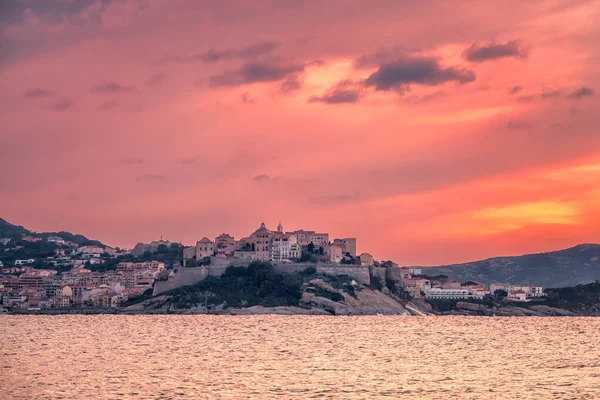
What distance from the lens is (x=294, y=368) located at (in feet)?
132

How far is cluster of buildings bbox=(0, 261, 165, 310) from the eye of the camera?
160875 mm

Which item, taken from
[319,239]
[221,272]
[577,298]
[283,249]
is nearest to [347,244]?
[319,239]

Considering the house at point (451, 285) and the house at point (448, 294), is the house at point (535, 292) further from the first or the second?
the house at point (451, 285)

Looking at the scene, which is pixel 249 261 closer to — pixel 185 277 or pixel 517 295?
pixel 185 277

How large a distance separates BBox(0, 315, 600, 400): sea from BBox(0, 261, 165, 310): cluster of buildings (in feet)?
318

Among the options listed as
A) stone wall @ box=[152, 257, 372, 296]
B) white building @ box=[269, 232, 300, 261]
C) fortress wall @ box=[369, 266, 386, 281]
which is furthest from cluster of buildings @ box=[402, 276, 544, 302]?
white building @ box=[269, 232, 300, 261]

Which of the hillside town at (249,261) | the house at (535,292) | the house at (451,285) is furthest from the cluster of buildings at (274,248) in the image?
the house at (535,292)

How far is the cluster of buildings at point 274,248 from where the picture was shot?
15438 centimetres

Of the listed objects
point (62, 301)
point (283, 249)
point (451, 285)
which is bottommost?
point (62, 301)

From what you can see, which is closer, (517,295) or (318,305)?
(318,305)

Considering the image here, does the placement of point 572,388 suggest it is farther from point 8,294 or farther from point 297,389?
point 8,294

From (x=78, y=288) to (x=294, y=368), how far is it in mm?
139262

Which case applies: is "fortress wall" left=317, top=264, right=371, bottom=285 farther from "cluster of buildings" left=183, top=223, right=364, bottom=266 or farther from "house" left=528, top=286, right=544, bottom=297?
"house" left=528, top=286, right=544, bottom=297

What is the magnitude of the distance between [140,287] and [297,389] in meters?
137
